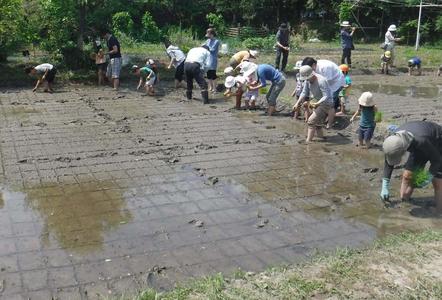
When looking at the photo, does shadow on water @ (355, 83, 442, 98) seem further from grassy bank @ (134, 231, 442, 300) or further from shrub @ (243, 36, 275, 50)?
grassy bank @ (134, 231, 442, 300)

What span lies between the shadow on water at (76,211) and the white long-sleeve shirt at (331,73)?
178 inches

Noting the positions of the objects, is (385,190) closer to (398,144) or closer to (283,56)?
(398,144)

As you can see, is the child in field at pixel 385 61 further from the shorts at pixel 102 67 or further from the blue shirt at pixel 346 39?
the shorts at pixel 102 67

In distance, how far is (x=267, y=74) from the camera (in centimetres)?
1068

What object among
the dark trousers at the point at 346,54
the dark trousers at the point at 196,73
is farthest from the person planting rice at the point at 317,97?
the dark trousers at the point at 346,54

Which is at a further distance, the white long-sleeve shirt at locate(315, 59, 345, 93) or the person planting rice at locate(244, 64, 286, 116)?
the person planting rice at locate(244, 64, 286, 116)

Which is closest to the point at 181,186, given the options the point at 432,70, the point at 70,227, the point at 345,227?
the point at 70,227

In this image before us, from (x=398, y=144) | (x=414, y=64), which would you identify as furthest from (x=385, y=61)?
(x=398, y=144)

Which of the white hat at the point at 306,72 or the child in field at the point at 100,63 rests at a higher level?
the white hat at the point at 306,72

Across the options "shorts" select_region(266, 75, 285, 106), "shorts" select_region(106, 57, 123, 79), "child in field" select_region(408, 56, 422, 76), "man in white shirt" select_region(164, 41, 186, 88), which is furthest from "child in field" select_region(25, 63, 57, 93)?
"child in field" select_region(408, 56, 422, 76)

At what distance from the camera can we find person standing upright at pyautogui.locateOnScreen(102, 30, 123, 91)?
42.8ft

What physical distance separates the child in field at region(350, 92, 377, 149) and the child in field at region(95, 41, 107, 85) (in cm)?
756

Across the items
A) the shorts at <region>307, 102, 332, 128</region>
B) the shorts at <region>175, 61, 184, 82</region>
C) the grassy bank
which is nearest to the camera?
the grassy bank

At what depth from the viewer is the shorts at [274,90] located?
10.8 metres
